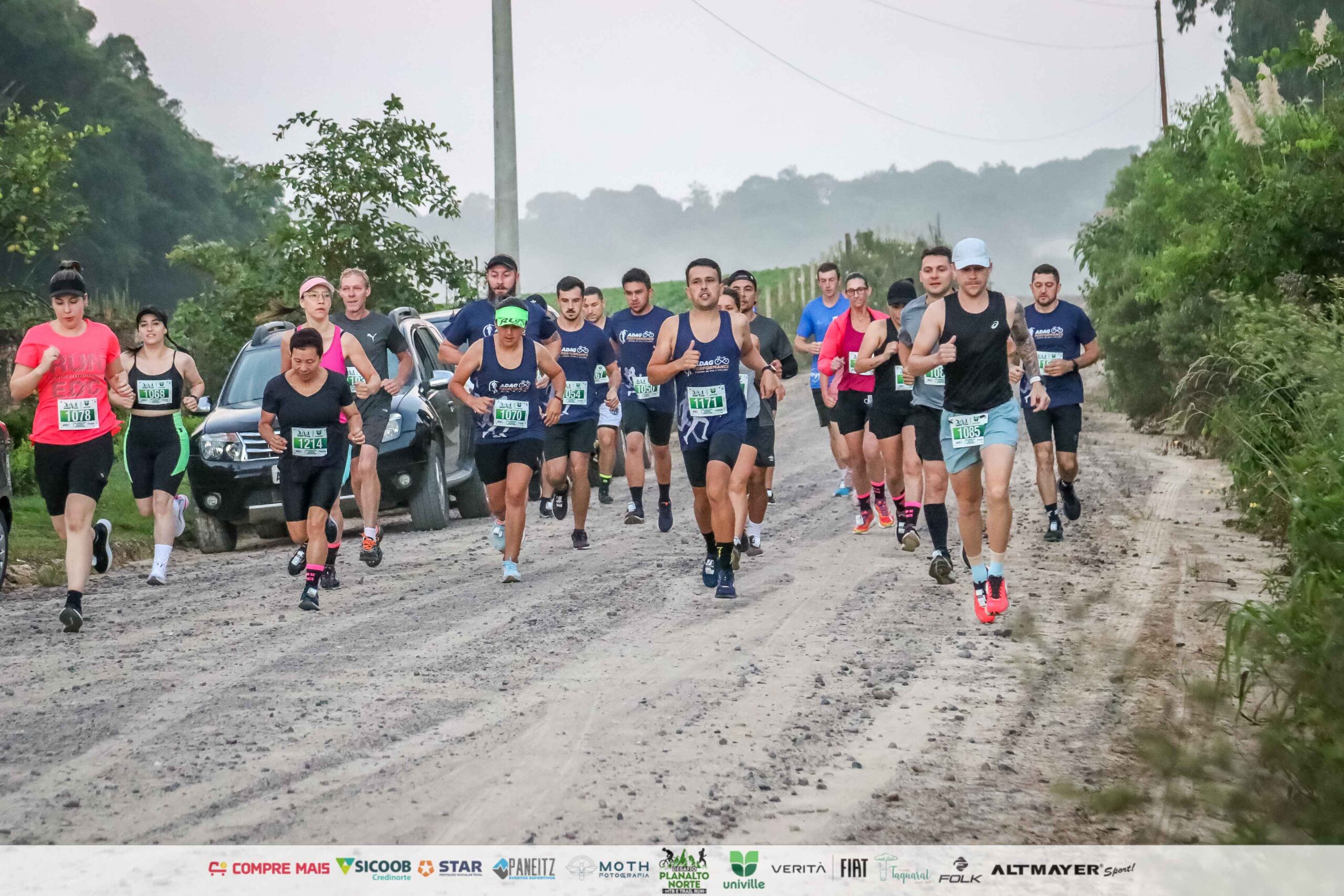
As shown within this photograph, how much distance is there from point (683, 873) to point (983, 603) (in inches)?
180

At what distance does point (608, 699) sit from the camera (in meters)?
7.38

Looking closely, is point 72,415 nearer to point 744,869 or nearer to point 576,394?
point 576,394

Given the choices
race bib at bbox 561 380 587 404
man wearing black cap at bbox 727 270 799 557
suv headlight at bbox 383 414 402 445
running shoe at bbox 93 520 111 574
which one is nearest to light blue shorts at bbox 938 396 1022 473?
man wearing black cap at bbox 727 270 799 557

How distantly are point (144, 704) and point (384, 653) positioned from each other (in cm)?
149

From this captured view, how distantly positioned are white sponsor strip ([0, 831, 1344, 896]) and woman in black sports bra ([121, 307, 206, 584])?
6655 millimetres

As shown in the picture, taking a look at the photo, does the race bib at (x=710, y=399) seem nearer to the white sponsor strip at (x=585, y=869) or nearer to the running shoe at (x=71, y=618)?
the running shoe at (x=71, y=618)

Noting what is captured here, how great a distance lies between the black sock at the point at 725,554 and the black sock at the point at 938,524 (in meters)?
1.35

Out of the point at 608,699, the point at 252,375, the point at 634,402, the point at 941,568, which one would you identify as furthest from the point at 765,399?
the point at 608,699

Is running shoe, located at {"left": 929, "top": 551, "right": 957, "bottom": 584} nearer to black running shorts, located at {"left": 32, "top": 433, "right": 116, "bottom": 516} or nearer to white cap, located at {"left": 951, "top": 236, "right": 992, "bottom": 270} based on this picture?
white cap, located at {"left": 951, "top": 236, "right": 992, "bottom": 270}

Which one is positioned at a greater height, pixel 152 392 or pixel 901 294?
pixel 901 294

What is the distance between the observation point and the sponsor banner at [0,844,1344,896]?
485 cm

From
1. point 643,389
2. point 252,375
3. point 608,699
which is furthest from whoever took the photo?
point 252,375

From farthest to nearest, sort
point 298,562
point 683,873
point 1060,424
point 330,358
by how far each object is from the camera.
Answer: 1. point 1060,424
2. point 298,562
3. point 330,358
4. point 683,873

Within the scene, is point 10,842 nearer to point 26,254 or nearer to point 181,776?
point 181,776
